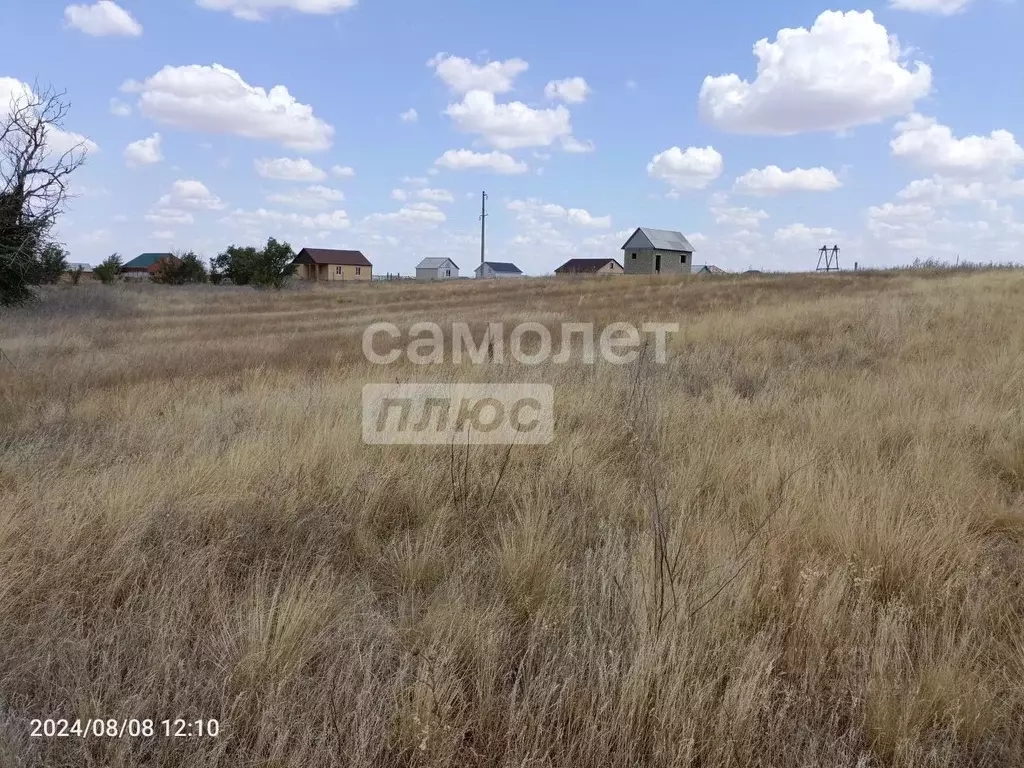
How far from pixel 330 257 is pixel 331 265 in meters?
1.27

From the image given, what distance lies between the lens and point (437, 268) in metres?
94.2

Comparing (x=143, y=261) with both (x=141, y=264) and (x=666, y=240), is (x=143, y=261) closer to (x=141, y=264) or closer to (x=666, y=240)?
(x=141, y=264)

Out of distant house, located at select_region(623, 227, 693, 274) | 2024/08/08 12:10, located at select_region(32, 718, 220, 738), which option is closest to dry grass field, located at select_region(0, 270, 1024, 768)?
2024/08/08 12:10, located at select_region(32, 718, 220, 738)

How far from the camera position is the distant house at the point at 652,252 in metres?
56.0

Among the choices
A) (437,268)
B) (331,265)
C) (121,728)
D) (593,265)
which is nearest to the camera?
(121,728)

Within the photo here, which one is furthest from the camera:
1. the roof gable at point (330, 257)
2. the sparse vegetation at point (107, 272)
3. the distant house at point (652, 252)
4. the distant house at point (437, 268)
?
the distant house at point (437, 268)

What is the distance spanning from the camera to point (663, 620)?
6.86 feet

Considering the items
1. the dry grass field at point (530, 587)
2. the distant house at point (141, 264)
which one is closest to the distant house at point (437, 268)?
the distant house at point (141, 264)

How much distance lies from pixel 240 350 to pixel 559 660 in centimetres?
972

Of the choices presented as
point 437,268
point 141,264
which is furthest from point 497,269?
point 141,264

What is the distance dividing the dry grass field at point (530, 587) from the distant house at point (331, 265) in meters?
71.9

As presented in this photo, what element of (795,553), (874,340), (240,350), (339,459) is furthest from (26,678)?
(874,340)

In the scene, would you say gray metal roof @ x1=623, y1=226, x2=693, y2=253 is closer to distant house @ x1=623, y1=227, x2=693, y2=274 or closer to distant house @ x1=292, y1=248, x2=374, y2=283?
distant house @ x1=623, y1=227, x2=693, y2=274

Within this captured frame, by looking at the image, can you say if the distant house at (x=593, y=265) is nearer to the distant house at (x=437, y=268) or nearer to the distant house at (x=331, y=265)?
the distant house at (x=437, y=268)
